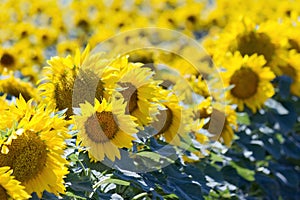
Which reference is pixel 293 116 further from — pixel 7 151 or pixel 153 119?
pixel 7 151

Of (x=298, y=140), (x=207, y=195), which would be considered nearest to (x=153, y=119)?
(x=207, y=195)

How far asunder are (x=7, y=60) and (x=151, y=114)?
1.66 m

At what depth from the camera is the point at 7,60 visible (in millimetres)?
3477

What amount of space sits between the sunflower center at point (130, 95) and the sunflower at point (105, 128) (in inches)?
4.2

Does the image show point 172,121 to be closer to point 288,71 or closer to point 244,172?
point 244,172

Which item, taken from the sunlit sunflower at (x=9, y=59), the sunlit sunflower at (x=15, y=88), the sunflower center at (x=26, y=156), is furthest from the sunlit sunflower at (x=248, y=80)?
the sunflower center at (x=26, y=156)

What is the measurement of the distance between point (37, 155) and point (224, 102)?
3.60 ft

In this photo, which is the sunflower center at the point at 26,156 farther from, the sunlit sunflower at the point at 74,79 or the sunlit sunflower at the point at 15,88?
the sunlit sunflower at the point at 15,88

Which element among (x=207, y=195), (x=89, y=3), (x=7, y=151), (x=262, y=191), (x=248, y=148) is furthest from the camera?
(x=89, y=3)

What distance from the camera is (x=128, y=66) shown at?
1.97 meters

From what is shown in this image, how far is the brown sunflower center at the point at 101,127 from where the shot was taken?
178cm

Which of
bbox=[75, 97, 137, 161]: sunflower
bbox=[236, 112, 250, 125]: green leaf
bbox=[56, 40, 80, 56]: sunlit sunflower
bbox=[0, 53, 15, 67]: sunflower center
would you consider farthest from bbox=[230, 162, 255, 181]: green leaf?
bbox=[56, 40, 80, 56]: sunlit sunflower

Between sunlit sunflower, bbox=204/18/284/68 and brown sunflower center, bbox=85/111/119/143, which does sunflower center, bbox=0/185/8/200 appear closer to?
brown sunflower center, bbox=85/111/119/143

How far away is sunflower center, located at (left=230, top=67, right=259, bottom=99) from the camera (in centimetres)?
279
